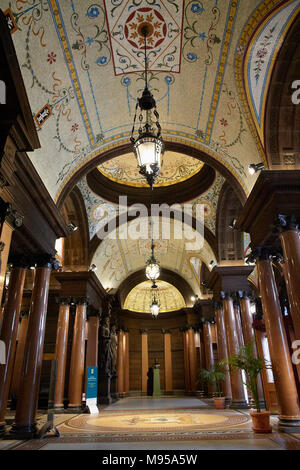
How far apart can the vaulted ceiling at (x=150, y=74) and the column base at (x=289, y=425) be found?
16.5 ft

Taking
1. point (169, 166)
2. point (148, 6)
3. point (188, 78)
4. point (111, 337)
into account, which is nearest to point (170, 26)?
point (148, 6)

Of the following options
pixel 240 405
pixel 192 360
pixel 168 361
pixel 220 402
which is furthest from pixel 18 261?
pixel 168 361

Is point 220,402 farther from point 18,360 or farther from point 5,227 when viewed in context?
point 5,227

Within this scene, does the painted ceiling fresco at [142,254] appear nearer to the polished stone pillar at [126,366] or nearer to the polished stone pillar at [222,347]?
the polished stone pillar at [222,347]

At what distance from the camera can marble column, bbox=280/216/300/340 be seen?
18.7ft

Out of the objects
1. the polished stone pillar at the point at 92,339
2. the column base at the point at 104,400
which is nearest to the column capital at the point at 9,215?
the polished stone pillar at the point at 92,339

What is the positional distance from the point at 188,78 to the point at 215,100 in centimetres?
82

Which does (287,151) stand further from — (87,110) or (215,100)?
(87,110)

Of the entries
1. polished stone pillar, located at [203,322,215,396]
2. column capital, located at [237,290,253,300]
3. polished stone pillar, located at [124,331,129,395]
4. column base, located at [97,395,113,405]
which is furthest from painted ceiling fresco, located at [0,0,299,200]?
polished stone pillar, located at [124,331,129,395]

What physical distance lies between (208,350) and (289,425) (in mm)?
10386

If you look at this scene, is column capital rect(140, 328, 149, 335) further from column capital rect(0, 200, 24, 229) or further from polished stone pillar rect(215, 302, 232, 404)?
column capital rect(0, 200, 24, 229)

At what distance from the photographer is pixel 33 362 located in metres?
6.60

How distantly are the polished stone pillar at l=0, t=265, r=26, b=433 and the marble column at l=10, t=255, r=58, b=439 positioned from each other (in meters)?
0.29

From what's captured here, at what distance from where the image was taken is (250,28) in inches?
225
